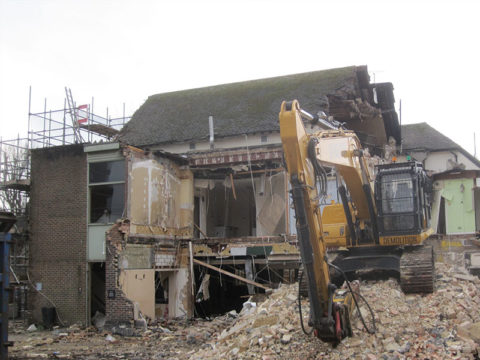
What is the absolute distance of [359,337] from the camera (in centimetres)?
920

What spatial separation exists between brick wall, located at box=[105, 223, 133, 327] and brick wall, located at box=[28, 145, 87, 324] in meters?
1.66

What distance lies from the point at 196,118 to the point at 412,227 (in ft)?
50.3

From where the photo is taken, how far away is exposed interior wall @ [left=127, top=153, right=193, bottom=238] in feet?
60.7

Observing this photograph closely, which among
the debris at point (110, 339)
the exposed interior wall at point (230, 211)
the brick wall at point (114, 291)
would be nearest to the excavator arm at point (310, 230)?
the debris at point (110, 339)

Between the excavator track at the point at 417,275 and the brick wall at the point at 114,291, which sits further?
the brick wall at the point at 114,291

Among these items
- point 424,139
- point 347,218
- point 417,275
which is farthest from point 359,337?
point 424,139

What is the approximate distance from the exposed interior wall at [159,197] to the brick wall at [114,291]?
28.8 inches

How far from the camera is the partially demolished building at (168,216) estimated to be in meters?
18.4

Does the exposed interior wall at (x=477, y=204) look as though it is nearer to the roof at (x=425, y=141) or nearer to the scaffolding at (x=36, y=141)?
the roof at (x=425, y=141)

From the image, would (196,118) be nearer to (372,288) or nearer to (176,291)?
(176,291)

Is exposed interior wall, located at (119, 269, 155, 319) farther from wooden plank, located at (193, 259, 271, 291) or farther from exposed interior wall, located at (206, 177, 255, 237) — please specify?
exposed interior wall, located at (206, 177, 255, 237)

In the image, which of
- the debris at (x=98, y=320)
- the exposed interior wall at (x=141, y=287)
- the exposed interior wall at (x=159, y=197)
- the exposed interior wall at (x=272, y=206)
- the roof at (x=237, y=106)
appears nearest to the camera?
the exposed interior wall at (x=141, y=287)

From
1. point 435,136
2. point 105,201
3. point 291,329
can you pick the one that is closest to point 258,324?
point 291,329

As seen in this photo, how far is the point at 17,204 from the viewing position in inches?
1195
